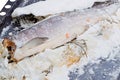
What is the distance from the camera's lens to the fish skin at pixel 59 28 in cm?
131

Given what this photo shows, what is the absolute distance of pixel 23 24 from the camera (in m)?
1.50

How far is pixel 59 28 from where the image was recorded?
136 cm

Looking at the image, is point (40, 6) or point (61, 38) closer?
point (61, 38)

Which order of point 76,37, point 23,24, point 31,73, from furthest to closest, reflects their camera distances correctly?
point 23,24 < point 76,37 < point 31,73

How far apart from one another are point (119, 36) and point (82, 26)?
13 cm

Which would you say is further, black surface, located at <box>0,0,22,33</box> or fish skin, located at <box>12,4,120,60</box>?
black surface, located at <box>0,0,22,33</box>

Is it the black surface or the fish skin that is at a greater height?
the fish skin

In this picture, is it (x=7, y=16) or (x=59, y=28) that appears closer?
(x=59, y=28)

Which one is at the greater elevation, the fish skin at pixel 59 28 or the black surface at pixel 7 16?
the fish skin at pixel 59 28

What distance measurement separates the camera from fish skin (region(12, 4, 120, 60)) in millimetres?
1307

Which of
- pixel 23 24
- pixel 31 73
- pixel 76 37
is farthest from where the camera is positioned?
pixel 23 24

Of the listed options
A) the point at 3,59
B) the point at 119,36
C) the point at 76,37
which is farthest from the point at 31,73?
the point at 119,36

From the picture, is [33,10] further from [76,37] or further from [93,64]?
[93,64]

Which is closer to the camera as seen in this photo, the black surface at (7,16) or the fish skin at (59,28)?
the fish skin at (59,28)
